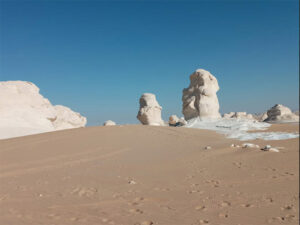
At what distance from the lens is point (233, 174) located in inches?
189

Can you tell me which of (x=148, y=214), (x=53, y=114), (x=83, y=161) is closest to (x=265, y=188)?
(x=148, y=214)

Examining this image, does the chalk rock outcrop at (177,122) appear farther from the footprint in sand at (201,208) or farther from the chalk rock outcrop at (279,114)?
the footprint in sand at (201,208)

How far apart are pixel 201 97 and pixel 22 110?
15.3m

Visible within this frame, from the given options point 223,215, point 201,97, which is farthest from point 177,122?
point 223,215

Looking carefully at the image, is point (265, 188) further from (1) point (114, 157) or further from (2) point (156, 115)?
(2) point (156, 115)

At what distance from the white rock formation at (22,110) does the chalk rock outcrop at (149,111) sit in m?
9.86

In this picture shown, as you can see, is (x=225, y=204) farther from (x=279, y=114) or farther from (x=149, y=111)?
(x=279, y=114)

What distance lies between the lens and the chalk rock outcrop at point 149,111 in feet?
84.0

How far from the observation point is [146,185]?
4211 millimetres

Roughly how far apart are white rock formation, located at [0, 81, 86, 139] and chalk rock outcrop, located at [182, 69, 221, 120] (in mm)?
12494

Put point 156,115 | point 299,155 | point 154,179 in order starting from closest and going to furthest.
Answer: point 154,179 < point 299,155 < point 156,115

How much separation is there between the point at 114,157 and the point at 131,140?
2.17 meters

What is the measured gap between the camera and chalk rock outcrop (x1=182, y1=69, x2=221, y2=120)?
18828 mm

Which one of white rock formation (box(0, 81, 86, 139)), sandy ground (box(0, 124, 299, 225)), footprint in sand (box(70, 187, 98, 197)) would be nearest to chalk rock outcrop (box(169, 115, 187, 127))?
sandy ground (box(0, 124, 299, 225))
